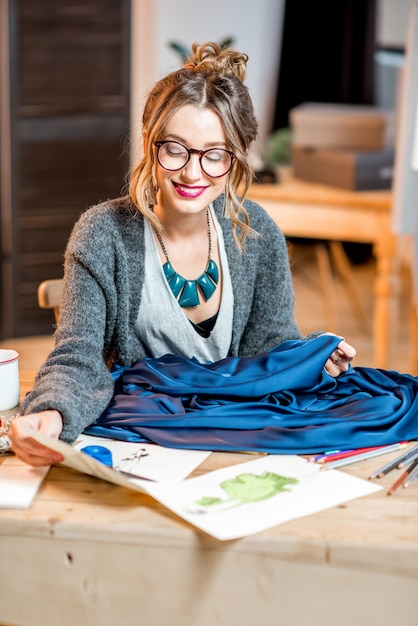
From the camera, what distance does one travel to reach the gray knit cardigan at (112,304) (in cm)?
146

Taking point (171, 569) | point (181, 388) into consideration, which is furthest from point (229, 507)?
point (181, 388)

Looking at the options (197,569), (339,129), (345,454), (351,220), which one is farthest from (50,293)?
(339,129)

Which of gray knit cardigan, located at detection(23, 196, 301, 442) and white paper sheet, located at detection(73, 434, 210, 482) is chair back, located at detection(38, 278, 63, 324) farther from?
white paper sheet, located at detection(73, 434, 210, 482)

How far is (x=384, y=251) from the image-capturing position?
338cm

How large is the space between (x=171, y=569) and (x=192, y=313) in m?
0.68

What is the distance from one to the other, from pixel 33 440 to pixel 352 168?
2.40 meters

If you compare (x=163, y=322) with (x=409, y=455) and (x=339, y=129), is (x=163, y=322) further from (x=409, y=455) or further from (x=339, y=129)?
(x=339, y=129)

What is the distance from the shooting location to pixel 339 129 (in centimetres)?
372

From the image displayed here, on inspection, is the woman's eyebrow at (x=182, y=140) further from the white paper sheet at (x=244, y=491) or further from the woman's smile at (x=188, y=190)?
the white paper sheet at (x=244, y=491)

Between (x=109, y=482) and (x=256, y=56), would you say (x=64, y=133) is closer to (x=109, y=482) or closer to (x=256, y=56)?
(x=256, y=56)

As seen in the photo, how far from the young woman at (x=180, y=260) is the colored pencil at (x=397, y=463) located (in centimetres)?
25

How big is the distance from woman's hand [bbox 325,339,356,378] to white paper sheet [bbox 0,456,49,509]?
0.53 meters

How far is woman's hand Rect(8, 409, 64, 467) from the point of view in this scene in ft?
4.27

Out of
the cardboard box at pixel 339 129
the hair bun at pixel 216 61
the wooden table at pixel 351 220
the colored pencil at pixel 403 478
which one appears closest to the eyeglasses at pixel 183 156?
the hair bun at pixel 216 61
